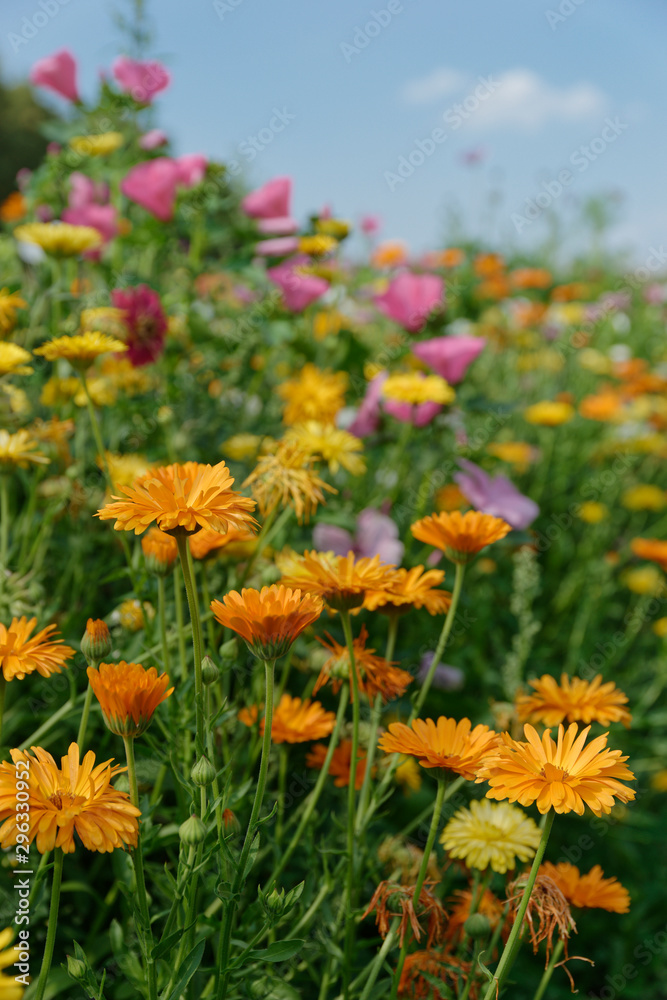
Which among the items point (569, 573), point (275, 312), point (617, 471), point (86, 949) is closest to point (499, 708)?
point (86, 949)

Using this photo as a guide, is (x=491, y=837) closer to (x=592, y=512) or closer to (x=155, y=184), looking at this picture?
(x=155, y=184)

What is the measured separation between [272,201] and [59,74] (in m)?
0.71

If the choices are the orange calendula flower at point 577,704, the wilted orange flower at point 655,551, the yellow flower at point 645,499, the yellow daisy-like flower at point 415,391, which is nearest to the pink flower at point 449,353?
the yellow daisy-like flower at point 415,391

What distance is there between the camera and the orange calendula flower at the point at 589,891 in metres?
0.89

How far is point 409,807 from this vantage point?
4.90 ft

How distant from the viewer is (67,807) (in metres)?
0.59

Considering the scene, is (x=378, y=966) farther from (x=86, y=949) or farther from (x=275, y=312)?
(x=275, y=312)

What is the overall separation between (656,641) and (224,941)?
2.16 metres

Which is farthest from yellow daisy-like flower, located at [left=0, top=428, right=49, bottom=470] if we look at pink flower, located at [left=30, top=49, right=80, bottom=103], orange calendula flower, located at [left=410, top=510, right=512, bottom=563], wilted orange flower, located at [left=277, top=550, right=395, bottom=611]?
pink flower, located at [left=30, top=49, right=80, bottom=103]


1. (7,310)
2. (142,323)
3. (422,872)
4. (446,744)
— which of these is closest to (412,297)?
(142,323)

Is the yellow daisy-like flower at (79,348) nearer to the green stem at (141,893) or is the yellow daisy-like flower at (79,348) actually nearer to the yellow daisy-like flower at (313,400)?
the yellow daisy-like flower at (313,400)

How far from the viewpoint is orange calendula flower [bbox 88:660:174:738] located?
24.8 inches

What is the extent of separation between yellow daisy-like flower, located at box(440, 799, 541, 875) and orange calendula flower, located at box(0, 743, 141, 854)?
399 millimetres

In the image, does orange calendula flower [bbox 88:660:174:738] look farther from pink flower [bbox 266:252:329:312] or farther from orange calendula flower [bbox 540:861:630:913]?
pink flower [bbox 266:252:329:312]
